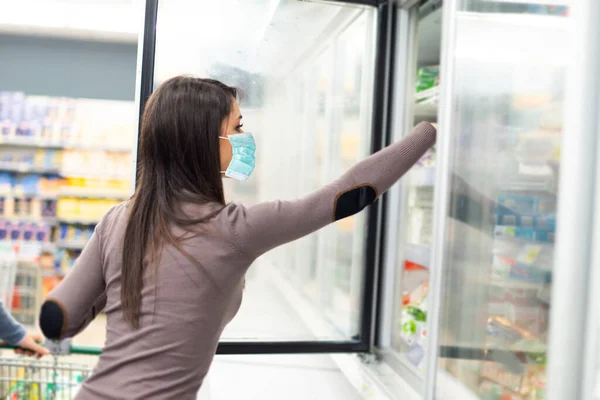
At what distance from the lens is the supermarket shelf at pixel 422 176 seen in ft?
7.93

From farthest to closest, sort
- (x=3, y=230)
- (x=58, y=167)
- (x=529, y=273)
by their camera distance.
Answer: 1. (x=58, y=167)
2. (x=3, y=230)
3. (x=529, y=273)

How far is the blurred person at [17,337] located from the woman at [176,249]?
56 centimetres

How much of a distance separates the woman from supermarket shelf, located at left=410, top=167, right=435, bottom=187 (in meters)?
1.12

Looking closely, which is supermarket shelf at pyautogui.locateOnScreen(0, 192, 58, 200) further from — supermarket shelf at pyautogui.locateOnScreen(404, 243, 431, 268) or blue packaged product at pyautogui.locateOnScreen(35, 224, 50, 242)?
supermarket shelf at pyautogui.locateOnScreen(404, 243, 431, 268)

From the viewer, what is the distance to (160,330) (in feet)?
3.93

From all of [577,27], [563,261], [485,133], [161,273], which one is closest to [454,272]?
[485,133]

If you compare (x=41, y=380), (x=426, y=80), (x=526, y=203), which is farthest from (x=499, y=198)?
(x=41, y=380)

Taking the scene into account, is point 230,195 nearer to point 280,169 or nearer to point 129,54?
point 280,169

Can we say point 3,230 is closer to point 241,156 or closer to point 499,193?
point 241,156

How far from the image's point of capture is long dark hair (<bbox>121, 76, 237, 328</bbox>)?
1.22 meters

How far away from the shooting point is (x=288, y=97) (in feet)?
8.46

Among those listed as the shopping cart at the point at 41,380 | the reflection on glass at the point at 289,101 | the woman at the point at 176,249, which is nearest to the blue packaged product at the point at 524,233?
the woman at the point at 176,249

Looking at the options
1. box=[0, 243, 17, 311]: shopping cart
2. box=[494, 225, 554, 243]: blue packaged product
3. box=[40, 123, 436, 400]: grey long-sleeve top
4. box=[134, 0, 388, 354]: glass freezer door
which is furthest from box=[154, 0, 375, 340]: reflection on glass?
box=[0, 243, 17, 311]: shopping cart

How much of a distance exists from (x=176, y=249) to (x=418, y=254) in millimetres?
1420
